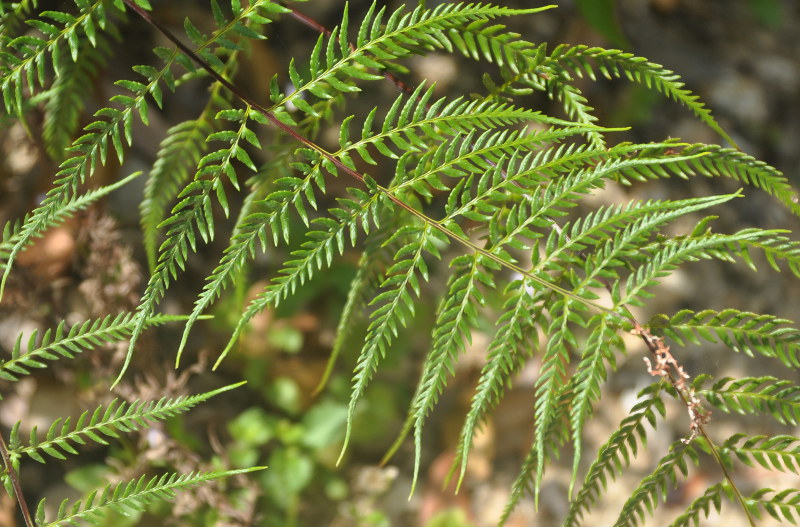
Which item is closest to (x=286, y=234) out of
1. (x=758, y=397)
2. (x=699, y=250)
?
(x=699, y=250)

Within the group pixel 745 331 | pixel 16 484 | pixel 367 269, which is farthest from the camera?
pixel 367 269

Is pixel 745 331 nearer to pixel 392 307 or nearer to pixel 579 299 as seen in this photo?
pixel 579 299

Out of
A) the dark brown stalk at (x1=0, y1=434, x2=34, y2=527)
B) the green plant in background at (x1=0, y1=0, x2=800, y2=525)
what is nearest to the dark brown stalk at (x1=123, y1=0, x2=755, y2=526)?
the green plant in background at (x1=0, y1=0, x2=800, y2=525)

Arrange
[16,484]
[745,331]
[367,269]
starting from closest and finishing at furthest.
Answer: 1. [745,331]
2. [16,484]
3. [367,269]

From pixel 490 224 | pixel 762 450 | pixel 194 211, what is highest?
pixel 490 224

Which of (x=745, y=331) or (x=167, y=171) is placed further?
(x=167, y=171)

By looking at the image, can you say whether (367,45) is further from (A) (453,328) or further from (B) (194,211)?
(A) (453,328)

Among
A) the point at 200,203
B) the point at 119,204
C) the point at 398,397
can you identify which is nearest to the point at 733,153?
the point at 200,203

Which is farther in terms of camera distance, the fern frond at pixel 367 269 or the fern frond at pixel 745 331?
the fern frond at pixel 367 269

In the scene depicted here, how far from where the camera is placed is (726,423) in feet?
8.91

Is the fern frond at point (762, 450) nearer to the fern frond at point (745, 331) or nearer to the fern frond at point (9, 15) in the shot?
the fern frond at point (745, 331)

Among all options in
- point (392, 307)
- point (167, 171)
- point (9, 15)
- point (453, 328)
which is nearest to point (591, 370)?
point (453, 328)

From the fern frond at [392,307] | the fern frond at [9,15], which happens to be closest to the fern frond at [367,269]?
the fern frond at [392,307]

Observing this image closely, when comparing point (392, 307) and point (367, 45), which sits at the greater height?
point (367, 45)
